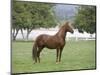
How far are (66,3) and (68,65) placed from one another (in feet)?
2.49

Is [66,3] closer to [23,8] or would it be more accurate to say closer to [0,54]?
[23,8]

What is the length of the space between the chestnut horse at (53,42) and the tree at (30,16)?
5.3 inches

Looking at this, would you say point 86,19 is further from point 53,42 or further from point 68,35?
point 53,42

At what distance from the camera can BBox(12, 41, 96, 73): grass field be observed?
2387 millimetres

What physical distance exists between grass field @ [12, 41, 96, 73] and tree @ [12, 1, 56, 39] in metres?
0.21

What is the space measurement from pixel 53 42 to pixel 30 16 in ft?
1.38

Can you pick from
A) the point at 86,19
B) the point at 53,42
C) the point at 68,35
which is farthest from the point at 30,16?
the point at 86,19

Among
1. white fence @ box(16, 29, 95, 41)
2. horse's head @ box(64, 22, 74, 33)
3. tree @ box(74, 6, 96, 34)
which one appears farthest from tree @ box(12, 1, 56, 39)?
tree @ box(74, 6, 96, 34)

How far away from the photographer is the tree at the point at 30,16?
237 centimetres

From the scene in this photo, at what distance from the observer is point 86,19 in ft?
8.91

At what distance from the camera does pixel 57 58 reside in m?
2.56

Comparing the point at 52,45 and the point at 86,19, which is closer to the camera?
the point at 52,45

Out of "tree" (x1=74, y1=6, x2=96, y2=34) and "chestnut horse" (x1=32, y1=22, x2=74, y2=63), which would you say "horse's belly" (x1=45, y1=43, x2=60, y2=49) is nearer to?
"chestnut horse" (x1=32, y1=22, x2=74, y2=63)

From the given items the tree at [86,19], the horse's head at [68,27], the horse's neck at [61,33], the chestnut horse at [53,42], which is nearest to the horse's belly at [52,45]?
the chestnut horse at [53,42]
